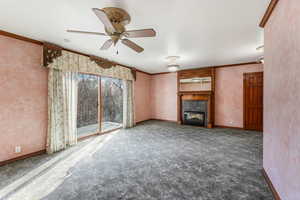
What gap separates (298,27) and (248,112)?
174 inches

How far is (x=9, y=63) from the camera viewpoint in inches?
96.0

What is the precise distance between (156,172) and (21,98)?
120 inches

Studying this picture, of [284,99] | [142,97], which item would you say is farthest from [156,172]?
[142,97]

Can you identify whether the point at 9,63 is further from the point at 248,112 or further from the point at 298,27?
the point at 248,112

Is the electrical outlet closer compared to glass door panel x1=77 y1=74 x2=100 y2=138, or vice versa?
the electrical outlet

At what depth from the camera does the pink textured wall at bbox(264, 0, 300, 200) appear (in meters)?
1.19

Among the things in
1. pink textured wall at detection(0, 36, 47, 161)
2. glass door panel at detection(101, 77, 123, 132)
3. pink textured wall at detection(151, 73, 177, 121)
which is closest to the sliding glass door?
glass door panel at detection(101, 77, 123, 132)

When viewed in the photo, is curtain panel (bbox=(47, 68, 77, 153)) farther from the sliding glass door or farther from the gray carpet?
the sliding glass door


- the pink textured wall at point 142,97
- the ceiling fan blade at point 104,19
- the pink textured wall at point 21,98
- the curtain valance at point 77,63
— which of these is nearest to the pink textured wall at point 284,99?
the ceiling fan blade at point 104,19

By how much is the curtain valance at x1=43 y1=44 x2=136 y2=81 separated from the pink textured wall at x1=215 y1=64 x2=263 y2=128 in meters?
4.03

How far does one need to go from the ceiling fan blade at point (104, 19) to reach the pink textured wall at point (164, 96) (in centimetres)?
494

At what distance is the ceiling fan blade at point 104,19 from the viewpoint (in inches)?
52.0

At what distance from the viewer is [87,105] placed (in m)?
4.13

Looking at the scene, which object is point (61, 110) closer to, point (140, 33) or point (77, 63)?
point (77, 63)
